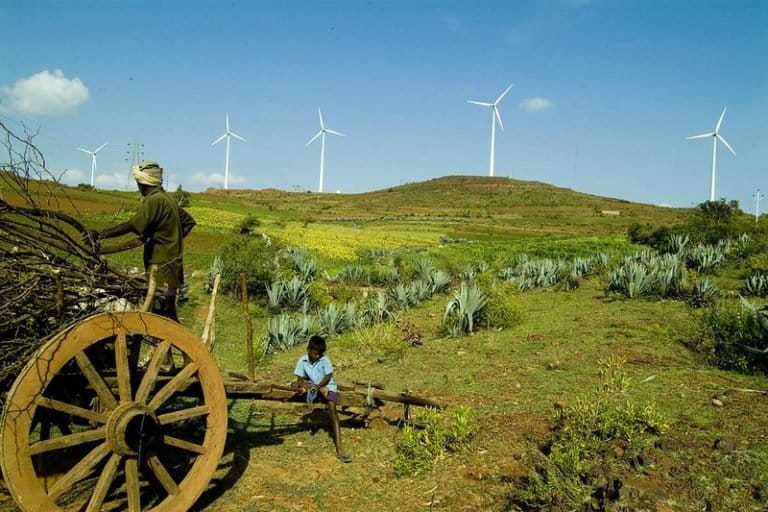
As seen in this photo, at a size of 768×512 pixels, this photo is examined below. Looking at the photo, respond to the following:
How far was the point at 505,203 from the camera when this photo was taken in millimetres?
90750

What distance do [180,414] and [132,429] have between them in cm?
34

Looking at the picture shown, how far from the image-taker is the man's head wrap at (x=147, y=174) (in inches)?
183

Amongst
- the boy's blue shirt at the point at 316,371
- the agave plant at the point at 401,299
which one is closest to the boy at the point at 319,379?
the boy's blue shirt at the point at 316,371

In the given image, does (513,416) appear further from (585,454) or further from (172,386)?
(172,386)

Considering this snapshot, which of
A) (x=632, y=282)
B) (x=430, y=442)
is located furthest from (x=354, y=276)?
(x=430, y=442)

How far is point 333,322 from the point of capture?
10.9 metres

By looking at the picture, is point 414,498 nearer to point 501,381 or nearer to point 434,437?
point 434,437

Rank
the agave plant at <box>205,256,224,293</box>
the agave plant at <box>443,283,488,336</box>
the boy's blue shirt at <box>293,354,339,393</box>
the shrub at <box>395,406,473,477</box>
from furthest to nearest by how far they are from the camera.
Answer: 1. the agave plant at <box>205,256,224,293</box>
2. the agave plant at <box>443,283,488,336</box>
3. the boy's blue shirt at <box>293,354,339,393</box>
4. the shrub at <box>395,406,473,477</box>

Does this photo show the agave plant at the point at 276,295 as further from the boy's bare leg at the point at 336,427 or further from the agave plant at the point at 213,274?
the boy's bare leg at the point at 336,427

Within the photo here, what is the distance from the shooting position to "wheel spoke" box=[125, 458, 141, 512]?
3525mm

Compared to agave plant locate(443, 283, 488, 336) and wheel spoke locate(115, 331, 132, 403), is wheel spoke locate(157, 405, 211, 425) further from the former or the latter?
agave plant locate(443, 283, 488, 336)

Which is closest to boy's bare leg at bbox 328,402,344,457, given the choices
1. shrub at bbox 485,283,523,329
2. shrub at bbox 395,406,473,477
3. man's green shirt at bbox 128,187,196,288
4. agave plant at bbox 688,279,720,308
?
shrub at bbox 395,406,473,477

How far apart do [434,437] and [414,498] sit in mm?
734

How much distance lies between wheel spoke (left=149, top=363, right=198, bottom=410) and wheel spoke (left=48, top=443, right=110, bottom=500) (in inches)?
15.2
